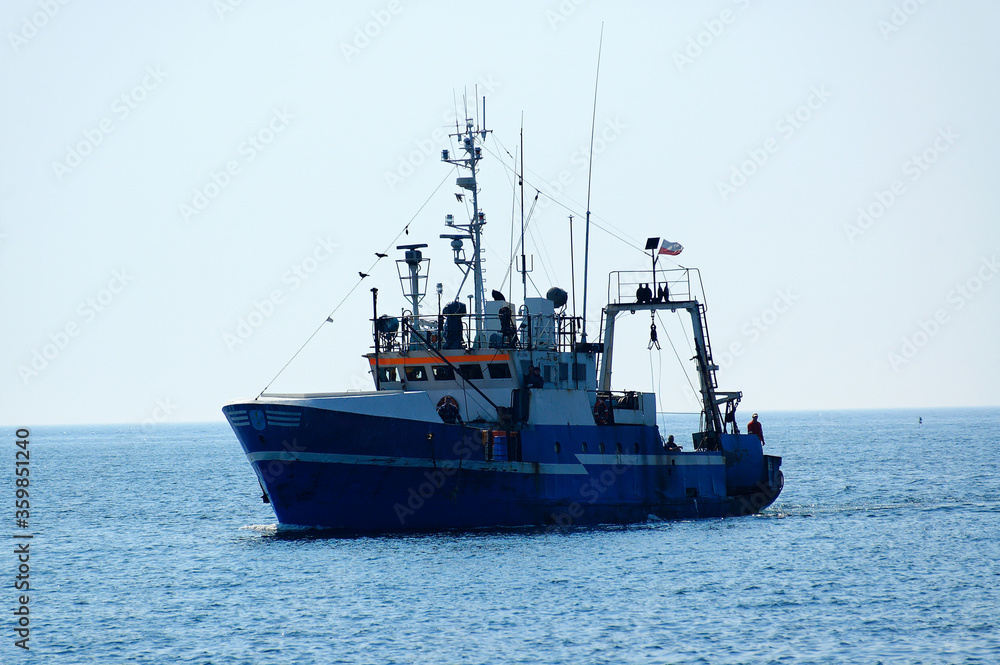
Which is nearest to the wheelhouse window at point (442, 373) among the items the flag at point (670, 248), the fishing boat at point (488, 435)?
the fishing boat at point (488, 435)

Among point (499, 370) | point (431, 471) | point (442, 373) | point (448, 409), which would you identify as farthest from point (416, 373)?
point (431, 471)

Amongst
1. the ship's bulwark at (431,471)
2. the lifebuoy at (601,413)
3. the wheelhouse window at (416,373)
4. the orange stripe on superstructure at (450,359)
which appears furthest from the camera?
the lifebuoy at (601,413)

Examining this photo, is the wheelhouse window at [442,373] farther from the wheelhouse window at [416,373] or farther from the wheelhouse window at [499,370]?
the wheelhouse window at [499,370]

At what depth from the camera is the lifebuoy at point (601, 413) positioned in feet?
142

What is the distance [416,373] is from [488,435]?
14.1 feet

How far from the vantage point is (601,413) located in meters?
43.5

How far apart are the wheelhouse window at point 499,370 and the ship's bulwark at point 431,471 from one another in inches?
87.3

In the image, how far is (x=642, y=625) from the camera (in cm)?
2722

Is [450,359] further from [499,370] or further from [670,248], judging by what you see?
[670,248]

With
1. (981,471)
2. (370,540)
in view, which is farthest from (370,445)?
(981,471)

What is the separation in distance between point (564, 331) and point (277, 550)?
1330cm

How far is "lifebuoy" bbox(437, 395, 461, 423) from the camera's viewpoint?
38688mm

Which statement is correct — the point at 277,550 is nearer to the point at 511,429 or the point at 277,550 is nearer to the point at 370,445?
the point at 370,445

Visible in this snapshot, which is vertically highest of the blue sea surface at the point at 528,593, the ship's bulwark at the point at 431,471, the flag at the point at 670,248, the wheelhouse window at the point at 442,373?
the flag at the point at 670,248
